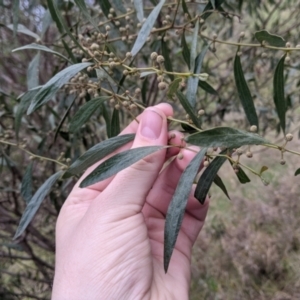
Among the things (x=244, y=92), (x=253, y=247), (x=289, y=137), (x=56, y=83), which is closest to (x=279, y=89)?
(x=244, y=92)

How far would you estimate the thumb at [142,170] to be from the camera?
2.57 feet

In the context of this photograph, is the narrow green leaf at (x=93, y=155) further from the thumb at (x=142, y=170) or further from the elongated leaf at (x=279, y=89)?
the elongated leaf at (x=279, y=89)

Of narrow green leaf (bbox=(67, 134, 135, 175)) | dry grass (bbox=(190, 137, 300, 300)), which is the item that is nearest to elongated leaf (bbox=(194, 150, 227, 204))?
narrow green leaf (bbox=(67, 134, 135, 175))

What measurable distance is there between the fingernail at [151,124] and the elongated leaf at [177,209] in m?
0.15

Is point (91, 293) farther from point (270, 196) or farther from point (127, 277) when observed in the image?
point (270, 196)

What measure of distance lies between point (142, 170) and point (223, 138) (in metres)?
0.26

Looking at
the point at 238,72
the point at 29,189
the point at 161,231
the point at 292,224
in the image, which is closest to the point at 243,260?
the point at 292,224

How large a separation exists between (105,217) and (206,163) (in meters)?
0.25

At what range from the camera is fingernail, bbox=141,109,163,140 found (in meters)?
0.78

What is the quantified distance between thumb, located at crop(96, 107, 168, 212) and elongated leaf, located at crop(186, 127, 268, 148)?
7.5 inches

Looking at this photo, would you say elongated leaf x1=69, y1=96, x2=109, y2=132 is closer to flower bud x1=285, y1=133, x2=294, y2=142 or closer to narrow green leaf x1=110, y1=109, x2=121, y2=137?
narrow green leaf x1=110, y1=109, x2=121, y2=137

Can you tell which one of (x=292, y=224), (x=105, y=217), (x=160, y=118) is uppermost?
(x=160, y=118)

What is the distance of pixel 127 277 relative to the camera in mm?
856

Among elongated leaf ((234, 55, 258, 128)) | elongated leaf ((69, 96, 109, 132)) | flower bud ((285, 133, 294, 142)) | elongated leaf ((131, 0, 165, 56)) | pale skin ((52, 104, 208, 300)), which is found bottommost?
pale skin ((52, 104, 208, 300))
